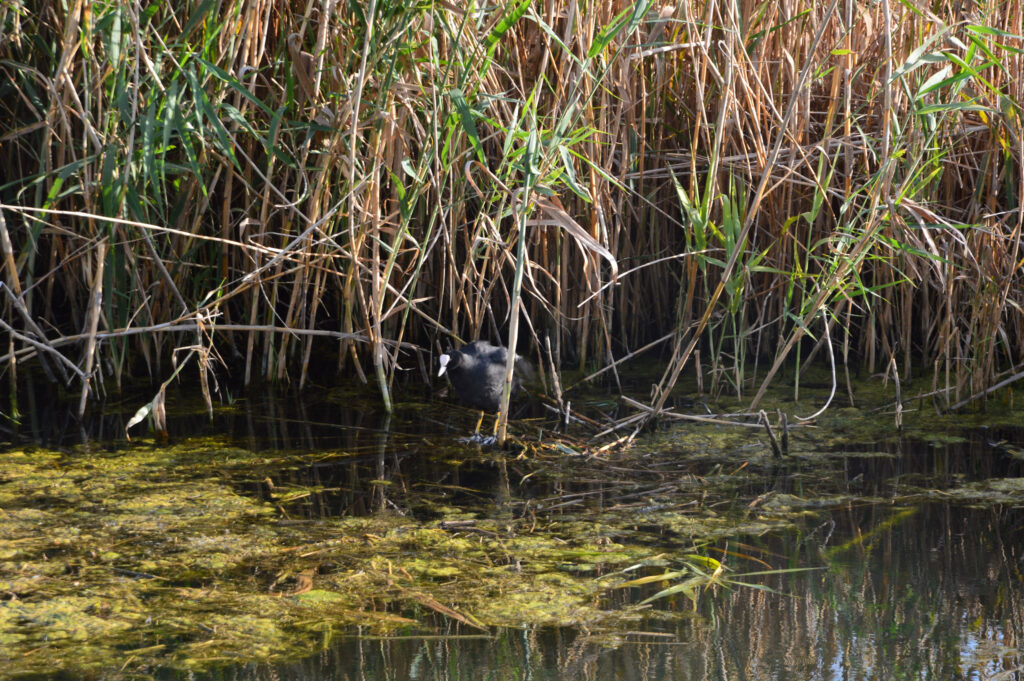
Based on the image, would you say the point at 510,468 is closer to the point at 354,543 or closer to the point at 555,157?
the point at 354,543

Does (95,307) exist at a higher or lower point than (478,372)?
higher

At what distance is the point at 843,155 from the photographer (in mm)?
3199

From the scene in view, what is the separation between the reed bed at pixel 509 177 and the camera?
8.55 ft

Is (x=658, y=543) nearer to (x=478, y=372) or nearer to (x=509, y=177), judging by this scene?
(x=478, y=372)

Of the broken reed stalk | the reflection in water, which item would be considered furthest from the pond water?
the broken reed stalk

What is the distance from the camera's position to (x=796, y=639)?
170 cm

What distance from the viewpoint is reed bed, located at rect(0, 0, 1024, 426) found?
103 inches

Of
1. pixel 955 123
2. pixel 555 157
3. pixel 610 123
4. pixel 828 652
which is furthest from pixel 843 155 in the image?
pixel 828 652

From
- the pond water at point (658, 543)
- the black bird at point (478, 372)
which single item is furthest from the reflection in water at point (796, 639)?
the black bird at point (478, 372)

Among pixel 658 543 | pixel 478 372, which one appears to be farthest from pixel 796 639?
pixel 478 372

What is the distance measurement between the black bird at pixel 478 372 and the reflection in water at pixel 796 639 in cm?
121

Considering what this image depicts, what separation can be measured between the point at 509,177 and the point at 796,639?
178 cm

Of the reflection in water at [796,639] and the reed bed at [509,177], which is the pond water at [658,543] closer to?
the reflection in water at [796,639]

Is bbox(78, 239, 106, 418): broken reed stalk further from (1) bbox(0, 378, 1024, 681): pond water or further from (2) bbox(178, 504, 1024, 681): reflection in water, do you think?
(2) bbox(178, 504, 1024, 681): reflection in water
